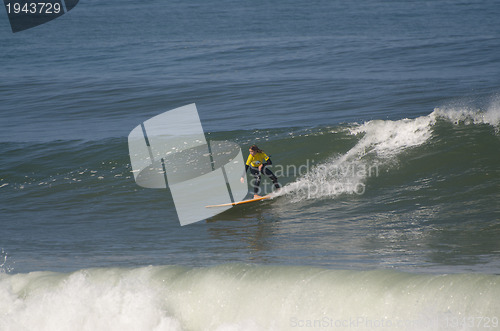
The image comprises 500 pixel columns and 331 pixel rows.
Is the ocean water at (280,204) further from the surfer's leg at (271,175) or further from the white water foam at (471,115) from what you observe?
the surfer's leg at (271,175)

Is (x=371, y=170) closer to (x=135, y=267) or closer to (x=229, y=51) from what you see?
(x=135, y=267)

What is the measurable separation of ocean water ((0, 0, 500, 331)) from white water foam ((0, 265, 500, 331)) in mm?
18

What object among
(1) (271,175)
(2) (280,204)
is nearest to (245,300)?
(2) (280,204)

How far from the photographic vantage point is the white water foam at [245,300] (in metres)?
5.52

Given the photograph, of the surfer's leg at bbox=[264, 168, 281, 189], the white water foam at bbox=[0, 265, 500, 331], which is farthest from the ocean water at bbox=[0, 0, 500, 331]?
the surfer's leg at bbox=[264, 168, 281, 189]

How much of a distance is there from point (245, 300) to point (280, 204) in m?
5.10

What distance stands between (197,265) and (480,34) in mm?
36649

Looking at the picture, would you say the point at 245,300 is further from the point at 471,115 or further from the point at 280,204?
the point at 471,115

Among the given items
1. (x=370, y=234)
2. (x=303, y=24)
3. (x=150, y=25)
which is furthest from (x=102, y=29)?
(x=370, y=234)

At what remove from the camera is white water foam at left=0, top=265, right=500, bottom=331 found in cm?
552

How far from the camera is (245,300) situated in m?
6.37

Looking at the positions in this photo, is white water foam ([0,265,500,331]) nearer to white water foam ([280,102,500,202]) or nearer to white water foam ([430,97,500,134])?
white water foam ([280,102,500,202])

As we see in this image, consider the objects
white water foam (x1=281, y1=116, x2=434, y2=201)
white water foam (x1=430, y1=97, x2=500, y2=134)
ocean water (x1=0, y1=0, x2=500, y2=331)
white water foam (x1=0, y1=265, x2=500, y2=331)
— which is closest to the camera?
white water foam (x1=0, y1=265, x2=500, y2=331)

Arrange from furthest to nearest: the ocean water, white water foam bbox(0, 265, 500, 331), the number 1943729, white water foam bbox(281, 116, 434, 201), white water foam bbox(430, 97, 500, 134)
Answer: the number 1943729, white water foam bbox(430, 97, 500, 134), white water foam bbox(281, 116, 434, 201), the ocean water, white water foam bbox(0, 265, 500, 331)
